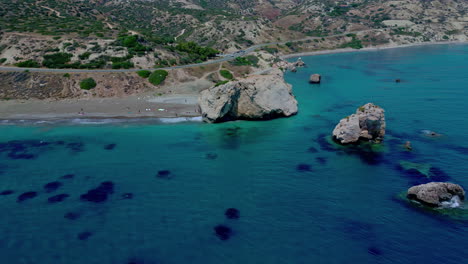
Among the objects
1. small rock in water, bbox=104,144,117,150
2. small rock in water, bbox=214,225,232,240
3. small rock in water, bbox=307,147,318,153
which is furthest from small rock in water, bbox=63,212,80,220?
small rock in water, bbox=307,147,318,153

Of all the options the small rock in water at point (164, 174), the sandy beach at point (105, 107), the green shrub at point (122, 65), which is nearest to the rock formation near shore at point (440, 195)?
the small rock in water at point (164, 174)

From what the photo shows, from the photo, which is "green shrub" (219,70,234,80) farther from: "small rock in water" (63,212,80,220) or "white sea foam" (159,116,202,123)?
"small rock in water" (63,212,80,220)

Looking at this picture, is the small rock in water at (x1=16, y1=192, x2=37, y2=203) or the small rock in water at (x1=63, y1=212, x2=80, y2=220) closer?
the small rock in water at (x1=63, y1=212, x2=80, y2=220)

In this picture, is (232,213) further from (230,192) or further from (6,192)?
(6,192)

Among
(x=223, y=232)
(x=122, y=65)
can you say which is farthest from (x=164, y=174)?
(x=122, y=65)

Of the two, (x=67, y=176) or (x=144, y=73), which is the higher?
(x=144, y=73)

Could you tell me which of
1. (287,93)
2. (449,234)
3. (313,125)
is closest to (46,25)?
(287,93)

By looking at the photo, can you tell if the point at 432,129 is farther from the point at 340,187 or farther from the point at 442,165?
the point at 340,187
